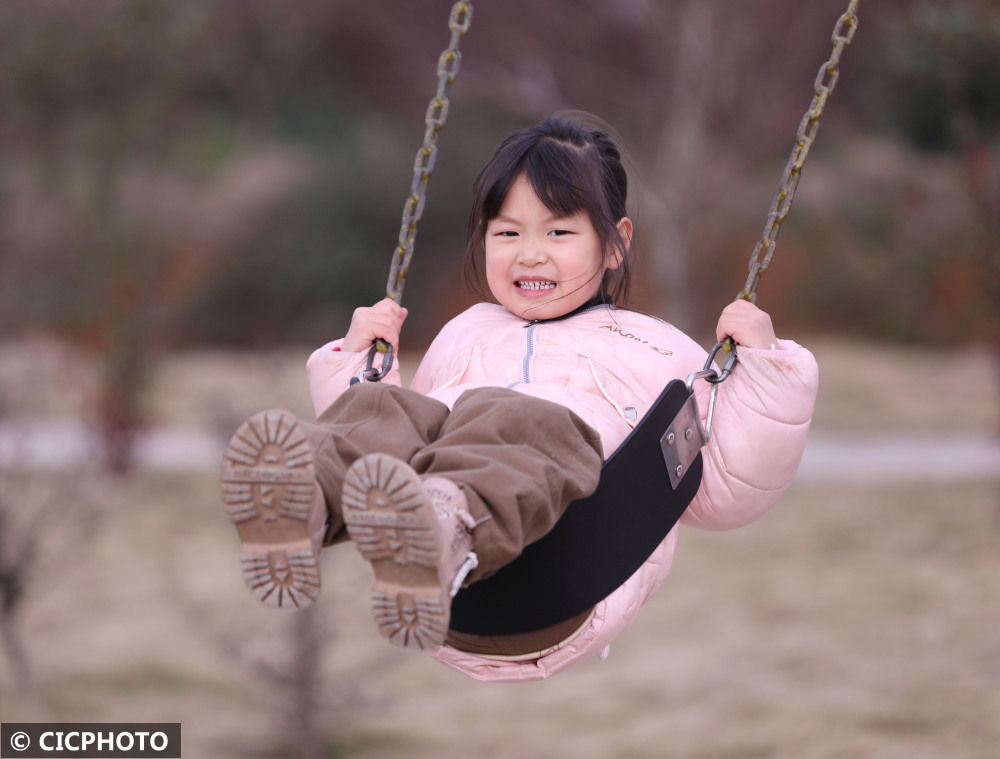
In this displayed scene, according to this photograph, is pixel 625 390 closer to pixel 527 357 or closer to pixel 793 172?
pixel 527 357

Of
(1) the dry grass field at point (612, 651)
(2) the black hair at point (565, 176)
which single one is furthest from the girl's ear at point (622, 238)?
(1) the dry grass field at point (612, 651)

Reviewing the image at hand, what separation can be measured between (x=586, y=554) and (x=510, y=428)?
0.76 ft

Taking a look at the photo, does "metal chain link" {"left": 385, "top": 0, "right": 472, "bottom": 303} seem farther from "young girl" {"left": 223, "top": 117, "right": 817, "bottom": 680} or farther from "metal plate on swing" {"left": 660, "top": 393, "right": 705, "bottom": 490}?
"metal plate on swing" {"left": 660, "top": 393, "right": 705, "bottom": 490}

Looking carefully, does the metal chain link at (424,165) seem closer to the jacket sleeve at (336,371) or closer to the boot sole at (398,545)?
the jacket sleeve at (336,371)

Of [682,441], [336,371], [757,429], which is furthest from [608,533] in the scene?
[336,371]

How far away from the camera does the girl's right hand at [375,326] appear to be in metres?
2.25

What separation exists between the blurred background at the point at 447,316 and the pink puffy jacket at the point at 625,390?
28 cm

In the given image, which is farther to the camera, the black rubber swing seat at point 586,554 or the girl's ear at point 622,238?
the girl's ear at point 622,238

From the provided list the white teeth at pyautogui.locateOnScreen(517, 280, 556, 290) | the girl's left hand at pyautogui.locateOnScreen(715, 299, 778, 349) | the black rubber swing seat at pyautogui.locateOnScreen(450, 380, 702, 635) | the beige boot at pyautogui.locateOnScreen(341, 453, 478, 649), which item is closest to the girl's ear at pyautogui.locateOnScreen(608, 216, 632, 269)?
the white teeth at pyautogui.locateOnScreen(517, 280, 556, 290)

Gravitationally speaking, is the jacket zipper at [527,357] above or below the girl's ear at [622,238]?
below

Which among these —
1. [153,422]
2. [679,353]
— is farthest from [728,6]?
[679,353]

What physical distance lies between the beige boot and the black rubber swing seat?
0.22 meters

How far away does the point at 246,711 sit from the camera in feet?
23.1

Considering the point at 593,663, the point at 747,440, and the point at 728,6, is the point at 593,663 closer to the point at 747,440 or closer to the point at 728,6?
the point at 747,440
